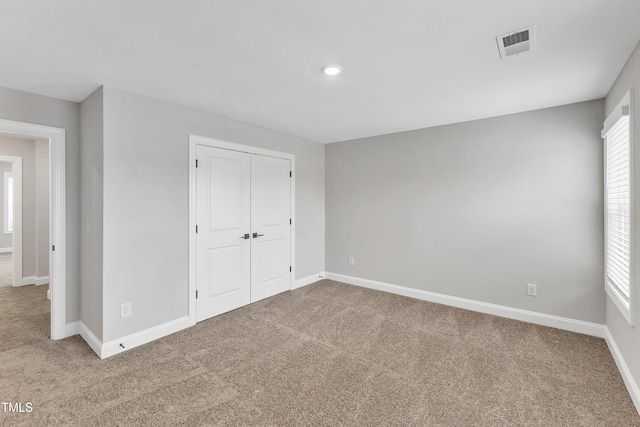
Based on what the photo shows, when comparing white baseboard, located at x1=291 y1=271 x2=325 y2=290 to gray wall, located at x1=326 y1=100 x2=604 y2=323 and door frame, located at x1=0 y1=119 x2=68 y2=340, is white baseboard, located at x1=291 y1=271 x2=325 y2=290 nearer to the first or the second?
gray wall, located at x1=326 y1=100 x2=604 y2=323

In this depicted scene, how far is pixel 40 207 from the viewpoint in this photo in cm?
465

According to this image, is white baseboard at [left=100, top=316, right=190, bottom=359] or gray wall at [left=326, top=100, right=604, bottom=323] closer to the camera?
white baseboard at [left=100, top=316, right=190, bottom=359]

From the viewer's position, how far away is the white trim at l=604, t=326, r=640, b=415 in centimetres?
194

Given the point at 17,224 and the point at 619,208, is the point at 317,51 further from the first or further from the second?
the point at 17,224

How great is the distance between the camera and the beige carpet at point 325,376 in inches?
73.7

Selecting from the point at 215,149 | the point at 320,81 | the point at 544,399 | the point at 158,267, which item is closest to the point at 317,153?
the point at 215,149

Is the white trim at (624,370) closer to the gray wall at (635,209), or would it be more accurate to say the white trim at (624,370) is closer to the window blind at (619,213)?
the gray wall at (635,209)

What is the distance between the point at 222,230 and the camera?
3549 mm

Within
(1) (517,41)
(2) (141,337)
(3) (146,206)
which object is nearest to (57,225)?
(3) (146,206)

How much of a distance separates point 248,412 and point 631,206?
3001 mm

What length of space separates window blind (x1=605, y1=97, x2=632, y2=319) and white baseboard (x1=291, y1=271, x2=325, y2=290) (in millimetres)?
3555

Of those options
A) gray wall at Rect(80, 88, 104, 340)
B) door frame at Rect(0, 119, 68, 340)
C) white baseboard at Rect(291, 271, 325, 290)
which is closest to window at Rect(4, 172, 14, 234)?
door frame at Rect(0, 119, 68, 340)

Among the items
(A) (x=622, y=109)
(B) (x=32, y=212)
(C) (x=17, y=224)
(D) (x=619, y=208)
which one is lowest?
(C) (x=17, y=224)

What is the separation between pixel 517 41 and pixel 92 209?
364cm
